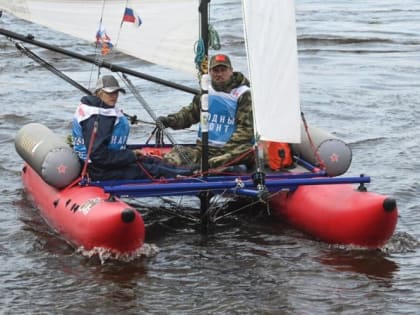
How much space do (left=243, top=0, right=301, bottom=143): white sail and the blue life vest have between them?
122cm

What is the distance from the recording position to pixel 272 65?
8008mm

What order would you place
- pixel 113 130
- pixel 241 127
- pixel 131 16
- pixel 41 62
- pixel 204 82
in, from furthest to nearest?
pixel 41 62
pixel 241 127
pixel 131 16
pixel 113 130
pixel 204 82

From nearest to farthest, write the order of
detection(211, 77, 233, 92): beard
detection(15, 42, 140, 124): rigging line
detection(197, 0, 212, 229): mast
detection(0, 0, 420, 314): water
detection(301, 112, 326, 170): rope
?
1. detection(0, 0, 420, 314): water
2. detection(197, 0, 212, 229): mast
3. detection(301, 112, 326, 170): rope
4. detection(211, 77, 233, 92): beard
5. detection(15, 42, 140, 124): rigging line

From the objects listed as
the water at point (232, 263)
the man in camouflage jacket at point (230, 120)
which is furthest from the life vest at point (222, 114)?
the water at point (232, 263)

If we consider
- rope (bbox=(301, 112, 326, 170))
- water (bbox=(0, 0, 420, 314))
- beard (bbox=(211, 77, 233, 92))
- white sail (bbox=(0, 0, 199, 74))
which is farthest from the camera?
beard (bbox=(211, 77, 233, 92))

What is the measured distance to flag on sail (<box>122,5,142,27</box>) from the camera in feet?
28.5

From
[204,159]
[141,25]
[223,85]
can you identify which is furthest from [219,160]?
[141,25]

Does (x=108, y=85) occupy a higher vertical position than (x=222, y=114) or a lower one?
higher

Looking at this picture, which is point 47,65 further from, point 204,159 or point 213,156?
point 204,159

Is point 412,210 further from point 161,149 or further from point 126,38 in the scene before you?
point 126,38

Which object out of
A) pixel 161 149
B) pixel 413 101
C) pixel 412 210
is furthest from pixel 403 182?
pixel 413 101

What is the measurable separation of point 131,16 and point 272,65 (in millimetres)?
1434

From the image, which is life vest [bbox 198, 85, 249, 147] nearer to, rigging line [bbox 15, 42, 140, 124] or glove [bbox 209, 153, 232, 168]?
glove [bbox 209, 153, 232, 168]

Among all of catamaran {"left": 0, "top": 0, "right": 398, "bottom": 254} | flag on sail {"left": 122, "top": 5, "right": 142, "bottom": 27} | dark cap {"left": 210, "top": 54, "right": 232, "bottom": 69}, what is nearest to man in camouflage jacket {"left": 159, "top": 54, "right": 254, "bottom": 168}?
dark cap {"left": 210, "top": 54, "right": 232, "bottom": 69}
